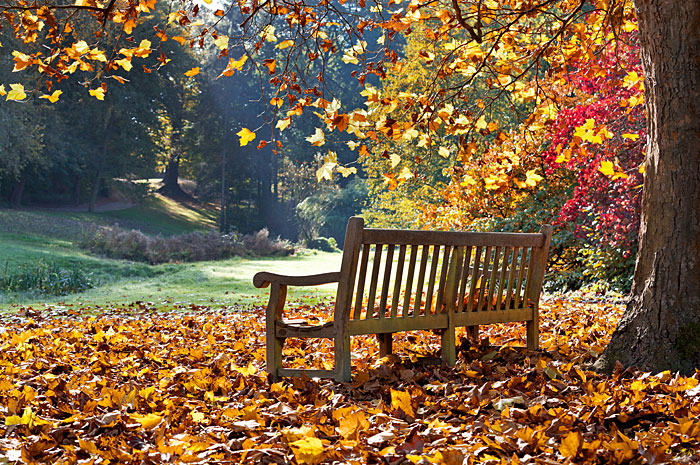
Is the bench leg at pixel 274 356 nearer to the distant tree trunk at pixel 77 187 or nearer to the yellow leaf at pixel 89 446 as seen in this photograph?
the yellow leaf at pixel 89 446

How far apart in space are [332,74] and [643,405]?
44107mm

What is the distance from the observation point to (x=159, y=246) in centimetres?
1938

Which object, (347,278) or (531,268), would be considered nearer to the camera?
(347,278)

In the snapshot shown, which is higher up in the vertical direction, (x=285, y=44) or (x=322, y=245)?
(x=285, y=44)

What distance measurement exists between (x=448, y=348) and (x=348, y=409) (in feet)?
4.86

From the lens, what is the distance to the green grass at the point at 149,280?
37.0 ft

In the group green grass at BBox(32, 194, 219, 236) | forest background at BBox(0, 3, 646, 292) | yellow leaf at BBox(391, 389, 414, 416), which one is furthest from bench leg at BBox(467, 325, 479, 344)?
green grass at BBox(32, 194, 219, 236)

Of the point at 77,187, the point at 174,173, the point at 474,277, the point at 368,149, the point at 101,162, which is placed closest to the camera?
the point at 474,277

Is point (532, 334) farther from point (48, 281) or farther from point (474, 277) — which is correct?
point (48, 281)

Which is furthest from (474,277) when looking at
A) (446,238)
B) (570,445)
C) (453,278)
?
(570,445)

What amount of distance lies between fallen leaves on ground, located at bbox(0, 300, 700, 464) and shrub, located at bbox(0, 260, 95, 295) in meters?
7.33

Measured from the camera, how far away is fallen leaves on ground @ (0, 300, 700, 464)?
8.21 feet

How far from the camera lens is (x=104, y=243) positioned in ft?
62.1

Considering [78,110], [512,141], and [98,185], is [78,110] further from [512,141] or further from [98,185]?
[512,141]
